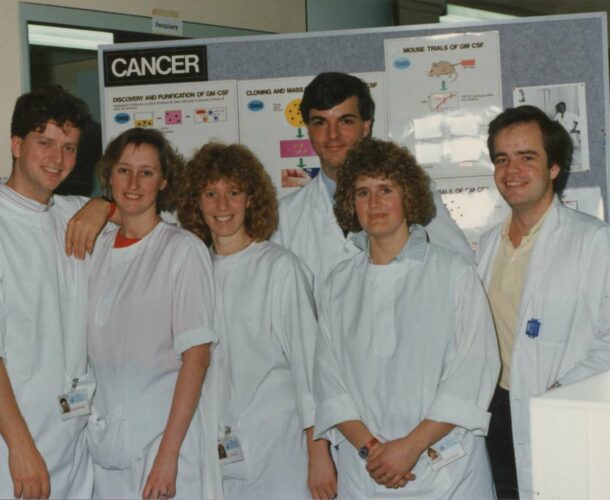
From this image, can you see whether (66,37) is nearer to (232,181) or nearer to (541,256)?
(232,181)

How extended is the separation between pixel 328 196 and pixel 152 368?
867 millimetres

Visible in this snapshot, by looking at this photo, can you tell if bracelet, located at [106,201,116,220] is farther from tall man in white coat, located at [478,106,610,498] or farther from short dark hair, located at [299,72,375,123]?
tall man in white coat, located at [478,106,610,498]

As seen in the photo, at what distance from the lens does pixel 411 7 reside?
19.7 feet

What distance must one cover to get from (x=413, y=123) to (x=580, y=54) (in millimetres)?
616

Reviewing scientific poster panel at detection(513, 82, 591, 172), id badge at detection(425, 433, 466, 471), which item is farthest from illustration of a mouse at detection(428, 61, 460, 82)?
id badge at detection(425, 433, 466, 471)

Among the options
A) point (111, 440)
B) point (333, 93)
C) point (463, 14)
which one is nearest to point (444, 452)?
point (111, 440)

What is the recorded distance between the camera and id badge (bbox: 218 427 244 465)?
2219 mm

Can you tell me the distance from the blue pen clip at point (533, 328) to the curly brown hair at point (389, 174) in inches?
15.6

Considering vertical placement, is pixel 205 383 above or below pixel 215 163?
below

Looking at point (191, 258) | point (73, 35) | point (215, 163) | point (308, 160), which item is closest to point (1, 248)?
point (191, 258)

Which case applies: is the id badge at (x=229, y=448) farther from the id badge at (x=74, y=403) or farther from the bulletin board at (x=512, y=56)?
the bulletin board at (x=512, y=56)

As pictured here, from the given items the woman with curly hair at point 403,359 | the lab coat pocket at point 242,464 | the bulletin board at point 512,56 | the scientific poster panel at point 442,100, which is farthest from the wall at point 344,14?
the lab coat pocket at point 242,464

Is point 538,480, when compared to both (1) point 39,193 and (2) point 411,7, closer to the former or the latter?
(1) point 39,193

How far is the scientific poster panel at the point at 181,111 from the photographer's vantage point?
311 centimetres
